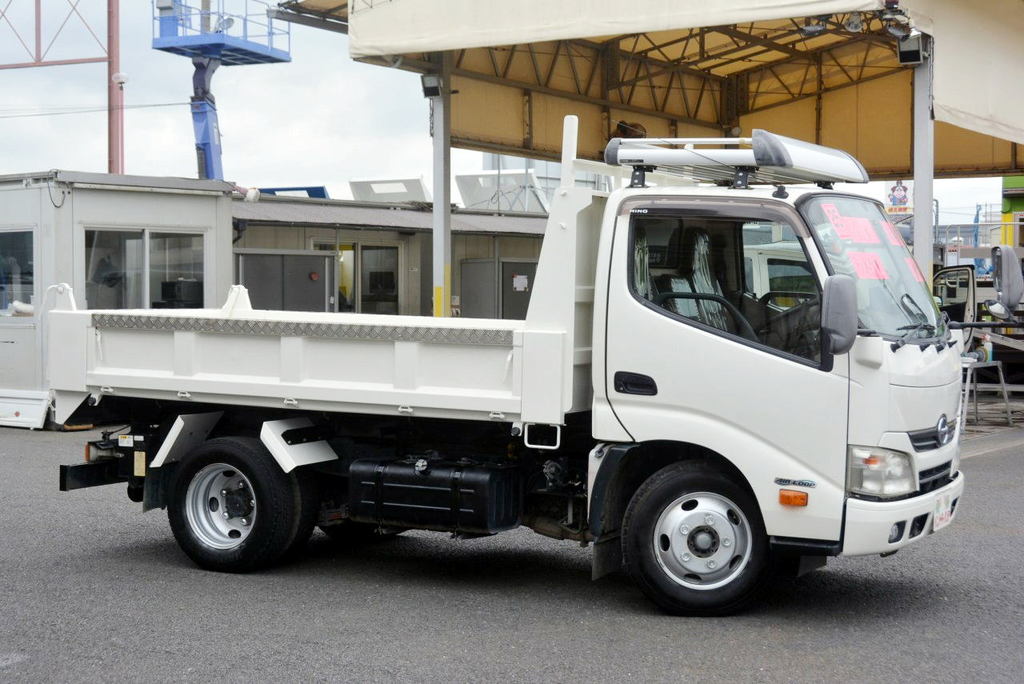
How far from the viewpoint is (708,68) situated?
26.9 meters

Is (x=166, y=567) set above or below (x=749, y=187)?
below

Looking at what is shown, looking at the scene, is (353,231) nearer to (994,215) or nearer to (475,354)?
(475,354)

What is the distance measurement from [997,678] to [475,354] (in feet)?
10.4

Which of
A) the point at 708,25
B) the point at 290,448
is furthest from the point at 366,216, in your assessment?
the point at 290,448

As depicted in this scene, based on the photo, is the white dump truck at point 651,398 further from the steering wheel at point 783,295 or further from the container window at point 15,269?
Answer: the container window at point 15,269

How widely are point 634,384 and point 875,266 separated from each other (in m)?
1.42

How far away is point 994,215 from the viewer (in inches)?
1747

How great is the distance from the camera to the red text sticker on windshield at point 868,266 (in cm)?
668

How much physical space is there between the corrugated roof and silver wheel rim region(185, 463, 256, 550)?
13.0 meters

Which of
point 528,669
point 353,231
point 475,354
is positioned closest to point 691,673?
point 528,669

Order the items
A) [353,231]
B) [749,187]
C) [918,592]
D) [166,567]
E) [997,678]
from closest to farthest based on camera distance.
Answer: [997,678]
[749,187]
[918,592]
[166,567]
[353,231]

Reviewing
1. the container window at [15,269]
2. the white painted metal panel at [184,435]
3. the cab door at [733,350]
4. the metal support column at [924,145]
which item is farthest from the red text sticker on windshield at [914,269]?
the container window at [15,269]

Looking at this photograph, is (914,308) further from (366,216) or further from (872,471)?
(366,216)

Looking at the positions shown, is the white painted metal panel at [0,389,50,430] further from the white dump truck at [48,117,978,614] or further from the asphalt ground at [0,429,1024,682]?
the white dump truck at [48,117,978,614]
